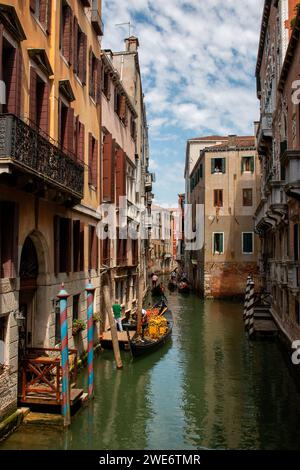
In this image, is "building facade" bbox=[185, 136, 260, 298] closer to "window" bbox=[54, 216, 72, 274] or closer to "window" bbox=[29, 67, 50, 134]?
"window" bbox=[54, 216, 72, 274]

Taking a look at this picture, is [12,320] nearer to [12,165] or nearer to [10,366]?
[10,366]

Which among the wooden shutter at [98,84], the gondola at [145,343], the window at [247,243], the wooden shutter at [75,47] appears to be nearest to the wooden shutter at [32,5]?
the wooden shutter at [75,47]

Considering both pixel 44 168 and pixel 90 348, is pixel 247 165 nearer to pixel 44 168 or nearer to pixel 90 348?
pixel 90 348

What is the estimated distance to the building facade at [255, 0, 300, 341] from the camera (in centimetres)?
1264

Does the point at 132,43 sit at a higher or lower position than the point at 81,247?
higher

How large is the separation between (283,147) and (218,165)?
1932 centimetres

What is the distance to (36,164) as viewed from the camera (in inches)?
318

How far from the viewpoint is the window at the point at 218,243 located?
33.7 metres

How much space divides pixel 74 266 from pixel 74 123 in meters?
3.71

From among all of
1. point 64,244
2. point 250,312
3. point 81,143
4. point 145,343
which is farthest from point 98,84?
point 250,312

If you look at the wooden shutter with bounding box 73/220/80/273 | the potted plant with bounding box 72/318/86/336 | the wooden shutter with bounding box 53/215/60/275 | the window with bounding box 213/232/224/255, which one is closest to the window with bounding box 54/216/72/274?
the wooden shutter with bounding box 53/215/60/275

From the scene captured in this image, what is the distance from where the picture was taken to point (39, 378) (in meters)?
8.76

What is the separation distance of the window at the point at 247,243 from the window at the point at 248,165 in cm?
454
